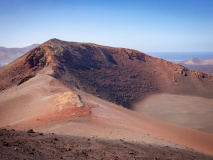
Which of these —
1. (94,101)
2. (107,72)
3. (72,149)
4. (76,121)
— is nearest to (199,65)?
(107,72)

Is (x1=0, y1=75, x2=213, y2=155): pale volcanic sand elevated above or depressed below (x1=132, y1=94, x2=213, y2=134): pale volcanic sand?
→ above

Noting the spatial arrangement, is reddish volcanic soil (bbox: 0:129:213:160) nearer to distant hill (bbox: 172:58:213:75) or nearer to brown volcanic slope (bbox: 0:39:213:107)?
brown volcanic slope (bbox: 0:39:213:107)

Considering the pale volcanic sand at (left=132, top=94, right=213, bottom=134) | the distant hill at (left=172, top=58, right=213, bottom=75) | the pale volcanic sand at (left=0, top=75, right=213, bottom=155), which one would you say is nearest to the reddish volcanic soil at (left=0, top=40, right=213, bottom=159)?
the pale volcanic sand at (left=0, top=75, right=213, bottom=155)

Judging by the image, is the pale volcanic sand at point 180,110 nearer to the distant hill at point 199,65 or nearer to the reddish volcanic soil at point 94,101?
the reddish volcanic soil at point 94,101

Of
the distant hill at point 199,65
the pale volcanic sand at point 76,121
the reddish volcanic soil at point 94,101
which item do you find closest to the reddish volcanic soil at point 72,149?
the reddish volcanic soil at point 94,101

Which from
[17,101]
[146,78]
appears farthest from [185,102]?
[17,101]

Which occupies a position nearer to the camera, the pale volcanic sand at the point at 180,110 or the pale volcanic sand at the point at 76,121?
the pale volcanic sand at the point at 76,121
